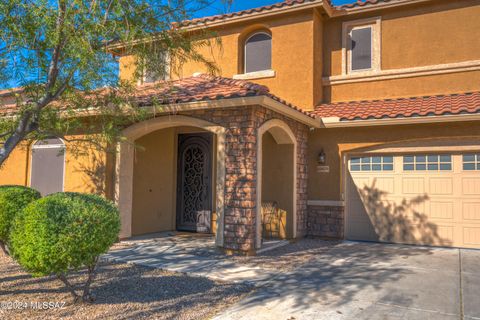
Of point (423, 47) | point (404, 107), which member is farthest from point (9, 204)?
point (423, 47)

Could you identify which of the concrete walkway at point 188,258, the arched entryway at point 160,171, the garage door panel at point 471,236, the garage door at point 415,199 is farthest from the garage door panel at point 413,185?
the concrete walkway at point 188,258

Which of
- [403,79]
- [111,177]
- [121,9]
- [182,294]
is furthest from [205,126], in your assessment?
[403,79]

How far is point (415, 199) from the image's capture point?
10164 mm

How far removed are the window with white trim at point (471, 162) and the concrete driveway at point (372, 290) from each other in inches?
85.7

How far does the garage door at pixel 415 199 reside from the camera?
9.66 metres

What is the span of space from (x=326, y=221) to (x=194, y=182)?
412 cm

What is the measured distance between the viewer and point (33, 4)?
563 cm

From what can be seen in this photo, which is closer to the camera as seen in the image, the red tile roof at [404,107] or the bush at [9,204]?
the bush at [9,204]

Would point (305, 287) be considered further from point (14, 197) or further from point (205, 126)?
point (14, 197)

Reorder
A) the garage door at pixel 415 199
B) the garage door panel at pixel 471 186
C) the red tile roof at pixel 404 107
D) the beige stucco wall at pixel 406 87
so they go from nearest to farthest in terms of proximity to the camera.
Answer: the red tile roof at pixel 404 107 → the garage door panel at pixel 471 186 → the garage door at pixel 415 199 → the beige stucco wall at pixel 406 87

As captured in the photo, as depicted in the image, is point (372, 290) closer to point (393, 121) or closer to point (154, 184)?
point (393, 121)

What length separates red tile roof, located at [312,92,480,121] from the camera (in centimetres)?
935

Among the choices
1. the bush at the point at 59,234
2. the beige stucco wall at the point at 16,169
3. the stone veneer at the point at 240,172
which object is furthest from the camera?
the beige stucco wall at the point at 16,169

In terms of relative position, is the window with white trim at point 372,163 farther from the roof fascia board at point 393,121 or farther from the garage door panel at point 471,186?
the garage door panel at point 471,186
